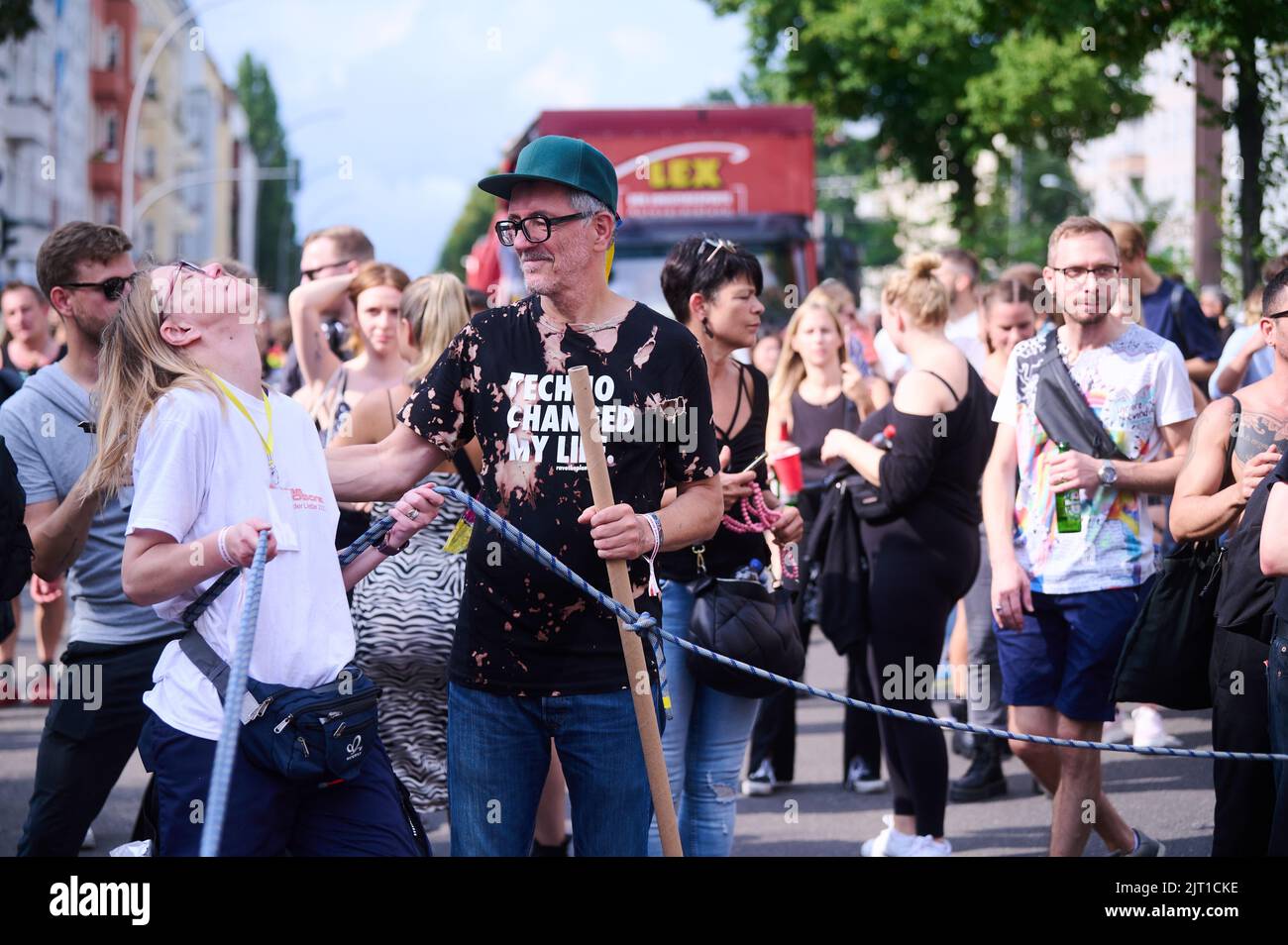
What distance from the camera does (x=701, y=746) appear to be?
16.4 feet

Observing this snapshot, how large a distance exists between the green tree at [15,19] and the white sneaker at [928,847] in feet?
60.2

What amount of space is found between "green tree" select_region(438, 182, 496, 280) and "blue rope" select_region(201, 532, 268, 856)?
109442 millimetres

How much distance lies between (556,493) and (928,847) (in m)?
2.76

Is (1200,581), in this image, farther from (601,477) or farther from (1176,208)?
(1176,208)

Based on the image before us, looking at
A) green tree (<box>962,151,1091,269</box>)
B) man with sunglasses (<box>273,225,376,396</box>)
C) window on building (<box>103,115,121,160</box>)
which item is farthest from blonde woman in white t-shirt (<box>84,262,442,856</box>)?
window on building (<box>103,115,121,160</box>)

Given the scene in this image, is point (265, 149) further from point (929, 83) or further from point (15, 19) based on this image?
point (15, 19)

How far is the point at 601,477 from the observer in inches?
141

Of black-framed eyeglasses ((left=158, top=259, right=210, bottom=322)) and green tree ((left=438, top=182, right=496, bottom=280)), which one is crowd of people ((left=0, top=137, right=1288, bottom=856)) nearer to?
black-framed eyeglasses ((left=158, top=259, right=210, bottom=322))

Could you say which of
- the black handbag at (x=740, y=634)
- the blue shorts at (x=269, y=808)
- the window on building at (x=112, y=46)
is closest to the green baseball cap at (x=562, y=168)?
the blue shorts at (x=269, y=808)

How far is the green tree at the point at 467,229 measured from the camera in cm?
12069

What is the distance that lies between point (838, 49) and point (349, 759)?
104 feet

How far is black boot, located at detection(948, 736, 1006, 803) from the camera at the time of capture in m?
7.30

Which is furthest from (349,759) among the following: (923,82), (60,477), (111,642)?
(923,82)

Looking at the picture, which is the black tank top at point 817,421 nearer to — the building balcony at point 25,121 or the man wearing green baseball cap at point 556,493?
the man wearing green baseball cap at point 556,493
